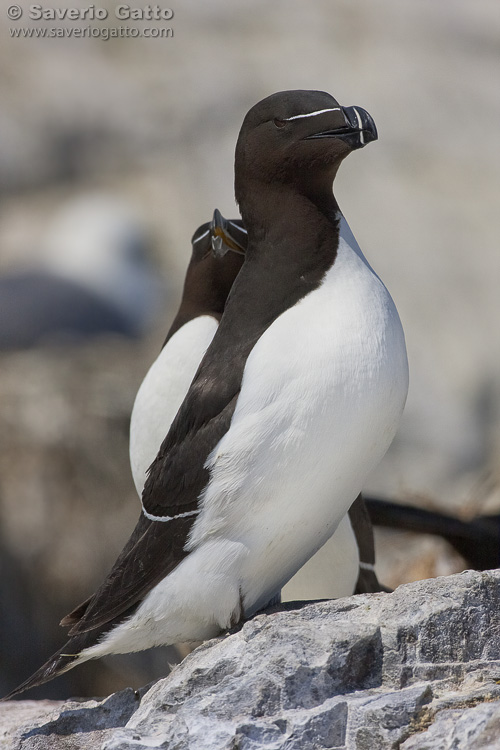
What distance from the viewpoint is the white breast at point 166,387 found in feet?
11.6

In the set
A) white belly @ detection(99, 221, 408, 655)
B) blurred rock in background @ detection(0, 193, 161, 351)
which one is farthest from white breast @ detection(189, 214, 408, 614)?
blurred rock in background @ detection(0, 193, 161, 351)

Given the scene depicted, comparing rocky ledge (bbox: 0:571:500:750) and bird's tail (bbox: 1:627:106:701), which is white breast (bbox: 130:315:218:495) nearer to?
bird's tail (bbox: 1:627:106:701)

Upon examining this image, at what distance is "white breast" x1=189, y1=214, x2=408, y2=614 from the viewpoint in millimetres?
2447

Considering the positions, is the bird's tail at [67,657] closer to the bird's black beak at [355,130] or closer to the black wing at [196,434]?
the black wing at [196,434]

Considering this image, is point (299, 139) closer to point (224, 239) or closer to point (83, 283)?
point (224, 239)

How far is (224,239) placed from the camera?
356 centimetres

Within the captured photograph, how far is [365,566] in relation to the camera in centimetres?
383

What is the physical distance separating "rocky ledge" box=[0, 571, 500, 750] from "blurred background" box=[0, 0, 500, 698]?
349 cm

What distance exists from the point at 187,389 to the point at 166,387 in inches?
3.7

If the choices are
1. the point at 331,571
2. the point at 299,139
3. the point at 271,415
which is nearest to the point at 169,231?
the point at 331,571

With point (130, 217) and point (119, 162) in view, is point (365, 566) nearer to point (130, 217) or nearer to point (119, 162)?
point (130, 217)

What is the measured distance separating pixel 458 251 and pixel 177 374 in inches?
172

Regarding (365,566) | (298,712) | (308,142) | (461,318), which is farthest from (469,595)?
(461,318)

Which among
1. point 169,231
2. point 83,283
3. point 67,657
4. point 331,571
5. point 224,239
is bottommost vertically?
point 331,571
